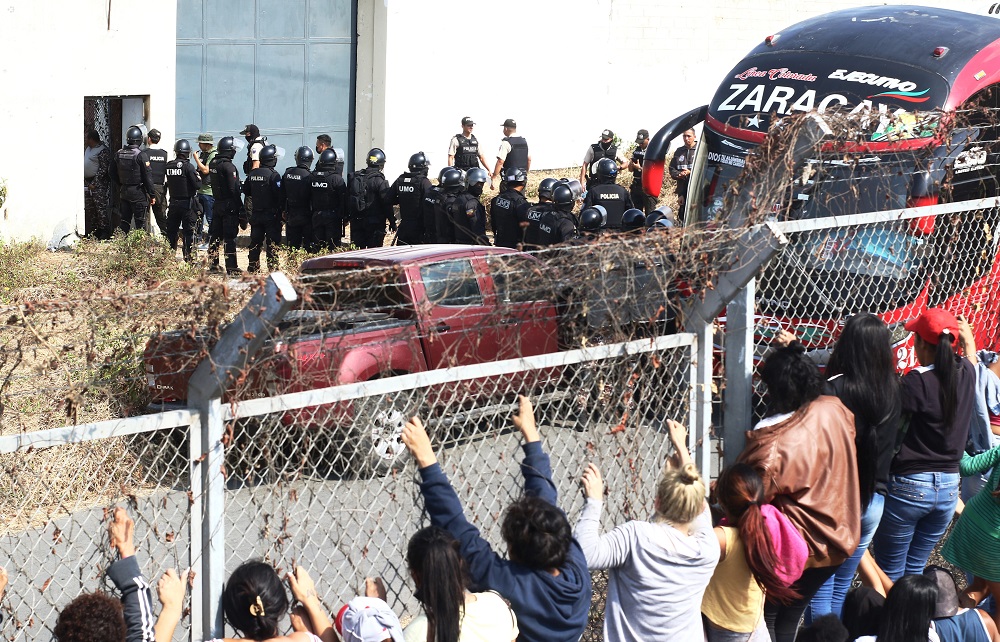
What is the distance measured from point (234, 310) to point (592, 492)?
134 centimetres

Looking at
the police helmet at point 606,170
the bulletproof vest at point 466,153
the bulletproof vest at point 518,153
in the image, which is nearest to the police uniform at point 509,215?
the police helmet at point 606,170

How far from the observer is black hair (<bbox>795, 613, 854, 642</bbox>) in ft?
14.9

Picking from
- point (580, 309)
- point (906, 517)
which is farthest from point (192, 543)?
point (906, 517)

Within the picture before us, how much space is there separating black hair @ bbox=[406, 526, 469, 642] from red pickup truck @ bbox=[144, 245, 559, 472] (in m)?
0.59

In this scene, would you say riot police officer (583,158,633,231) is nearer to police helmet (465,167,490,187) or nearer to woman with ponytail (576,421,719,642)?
police helmet (465,167,490,187)

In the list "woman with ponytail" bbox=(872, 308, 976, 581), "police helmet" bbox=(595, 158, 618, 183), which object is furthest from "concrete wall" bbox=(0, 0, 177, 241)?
"woman with ponytail" bbox=(872, 308, 976, 581)

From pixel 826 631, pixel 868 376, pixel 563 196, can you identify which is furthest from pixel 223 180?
pixel 826 631

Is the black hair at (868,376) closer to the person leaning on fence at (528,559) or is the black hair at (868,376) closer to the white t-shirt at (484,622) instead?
the person leaning on fence at (528,559)

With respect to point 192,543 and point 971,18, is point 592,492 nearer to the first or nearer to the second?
point 192,543

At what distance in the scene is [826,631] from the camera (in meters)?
4.55

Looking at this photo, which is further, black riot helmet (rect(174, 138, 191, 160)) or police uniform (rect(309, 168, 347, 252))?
black riot helmet (rect(174, 138, 191, 160))

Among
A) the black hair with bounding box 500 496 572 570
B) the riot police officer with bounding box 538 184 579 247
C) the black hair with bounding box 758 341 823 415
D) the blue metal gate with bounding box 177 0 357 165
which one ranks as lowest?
the black hair with bounding box 500 496 572 570

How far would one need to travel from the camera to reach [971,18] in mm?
8852

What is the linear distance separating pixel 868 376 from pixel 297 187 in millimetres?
10703
